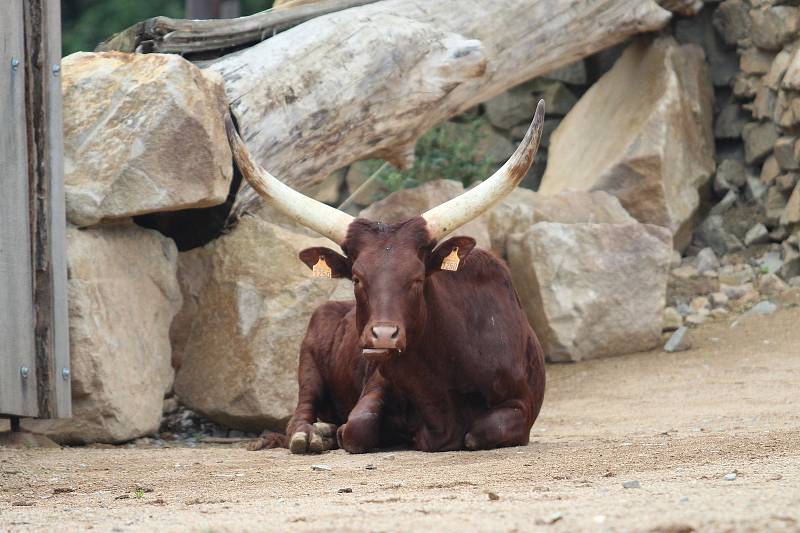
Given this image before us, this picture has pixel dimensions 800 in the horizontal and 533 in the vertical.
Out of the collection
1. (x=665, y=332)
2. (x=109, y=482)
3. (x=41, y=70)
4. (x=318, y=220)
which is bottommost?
(x=665, y=332)

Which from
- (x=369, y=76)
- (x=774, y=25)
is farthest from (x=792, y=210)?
(x=369, y=76)

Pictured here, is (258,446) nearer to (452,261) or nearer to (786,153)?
(452,261)

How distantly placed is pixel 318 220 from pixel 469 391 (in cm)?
105

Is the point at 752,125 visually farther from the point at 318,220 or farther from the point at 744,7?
the point at 318,220

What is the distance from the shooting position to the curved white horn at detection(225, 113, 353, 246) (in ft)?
19.5

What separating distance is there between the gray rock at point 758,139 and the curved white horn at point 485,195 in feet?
17.0

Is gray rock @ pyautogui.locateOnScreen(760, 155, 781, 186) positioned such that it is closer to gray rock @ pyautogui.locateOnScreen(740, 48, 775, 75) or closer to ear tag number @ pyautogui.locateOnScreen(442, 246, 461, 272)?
gray rock @ pyautogui.locateOnScreen(740, 48, 775, 75)

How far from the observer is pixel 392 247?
18.8 feet

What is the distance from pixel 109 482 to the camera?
5.18 meters

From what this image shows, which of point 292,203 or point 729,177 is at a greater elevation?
point 292,203

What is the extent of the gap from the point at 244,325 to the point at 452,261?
2.18m

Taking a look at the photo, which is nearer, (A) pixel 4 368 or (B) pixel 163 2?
(A) pixel 4 368

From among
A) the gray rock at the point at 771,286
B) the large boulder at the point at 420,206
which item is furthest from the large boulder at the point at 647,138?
the large boulder at the point at 420,206

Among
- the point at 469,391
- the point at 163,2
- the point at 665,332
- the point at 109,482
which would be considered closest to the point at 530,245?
the point at 665,332
